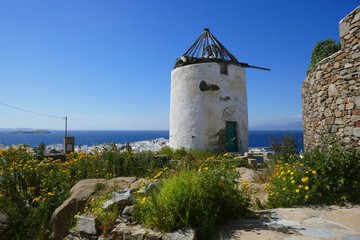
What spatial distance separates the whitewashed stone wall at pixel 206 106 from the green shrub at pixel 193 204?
897 centimetres

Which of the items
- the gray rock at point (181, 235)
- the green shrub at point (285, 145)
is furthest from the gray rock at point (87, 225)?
the green shrub at point (285, 145)

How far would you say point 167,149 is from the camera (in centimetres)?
1430

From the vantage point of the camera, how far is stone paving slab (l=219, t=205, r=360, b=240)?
3.62 m

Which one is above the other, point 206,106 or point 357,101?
point 206,106

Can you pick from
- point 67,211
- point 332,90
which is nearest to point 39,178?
point 67,211

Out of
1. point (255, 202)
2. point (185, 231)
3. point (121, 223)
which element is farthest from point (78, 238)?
point (255, 202)

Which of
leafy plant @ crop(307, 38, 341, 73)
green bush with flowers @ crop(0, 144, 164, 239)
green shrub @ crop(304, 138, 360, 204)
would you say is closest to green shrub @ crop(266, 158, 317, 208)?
green shrub @ crop(304, 138, 360, 204)

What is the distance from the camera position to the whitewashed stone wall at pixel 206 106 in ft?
44.9

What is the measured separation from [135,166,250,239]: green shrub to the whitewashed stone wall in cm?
897

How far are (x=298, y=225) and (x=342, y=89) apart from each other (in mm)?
3901

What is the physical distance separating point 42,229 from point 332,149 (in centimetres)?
660

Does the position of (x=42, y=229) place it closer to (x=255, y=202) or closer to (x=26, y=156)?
(x=26, y=156)

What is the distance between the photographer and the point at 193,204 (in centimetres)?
396

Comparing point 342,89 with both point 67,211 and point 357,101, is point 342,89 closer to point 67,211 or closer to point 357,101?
point 357,101
